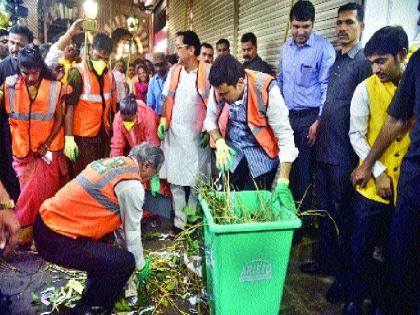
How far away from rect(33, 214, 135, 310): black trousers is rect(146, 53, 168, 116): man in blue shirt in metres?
3.07

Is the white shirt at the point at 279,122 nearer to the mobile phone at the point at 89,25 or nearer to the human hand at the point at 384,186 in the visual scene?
the human hand at the point at 384,186

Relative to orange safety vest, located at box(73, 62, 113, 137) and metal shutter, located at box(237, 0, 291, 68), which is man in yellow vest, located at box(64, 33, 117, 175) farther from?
metal shutter, located at box(237, 0, 291, 68)

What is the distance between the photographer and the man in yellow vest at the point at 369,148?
8.02ft

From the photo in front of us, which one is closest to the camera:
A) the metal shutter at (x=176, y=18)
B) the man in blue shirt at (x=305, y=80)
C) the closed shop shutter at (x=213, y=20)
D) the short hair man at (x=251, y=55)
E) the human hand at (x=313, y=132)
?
the human hand at (x=313, y=132)

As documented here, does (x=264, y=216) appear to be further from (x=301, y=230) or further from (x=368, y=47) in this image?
(x=301, y=230)

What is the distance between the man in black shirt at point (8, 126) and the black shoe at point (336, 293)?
3801mm

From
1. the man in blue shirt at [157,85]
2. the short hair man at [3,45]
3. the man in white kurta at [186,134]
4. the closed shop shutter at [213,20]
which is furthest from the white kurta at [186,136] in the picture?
the closed shop shutter at [213,20]

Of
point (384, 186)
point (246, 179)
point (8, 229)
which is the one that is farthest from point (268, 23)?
point (8, 229)

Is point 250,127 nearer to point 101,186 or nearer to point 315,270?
point 101,186

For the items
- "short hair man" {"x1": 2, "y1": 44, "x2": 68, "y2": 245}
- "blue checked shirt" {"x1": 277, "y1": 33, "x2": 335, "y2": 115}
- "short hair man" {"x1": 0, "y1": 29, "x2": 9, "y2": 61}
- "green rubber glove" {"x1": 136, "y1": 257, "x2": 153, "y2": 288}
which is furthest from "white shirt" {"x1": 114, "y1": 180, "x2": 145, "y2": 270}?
"short hair man" {"x1": 0, "y1": 29, "x2": 9, "y2": 61}

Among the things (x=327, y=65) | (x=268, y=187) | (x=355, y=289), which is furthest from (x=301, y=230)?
(x=327, y=65)

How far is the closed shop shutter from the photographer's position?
7142mm

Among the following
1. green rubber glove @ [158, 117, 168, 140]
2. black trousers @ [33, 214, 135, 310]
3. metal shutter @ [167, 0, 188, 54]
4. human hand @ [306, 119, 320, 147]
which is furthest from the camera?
metal shutter @ [167, 0, 188, 54]

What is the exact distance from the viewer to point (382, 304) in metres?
2.62
